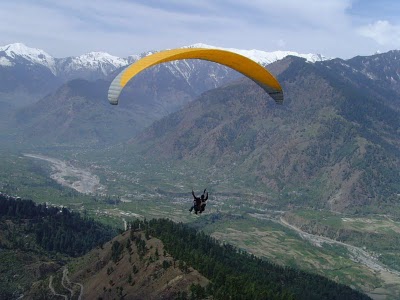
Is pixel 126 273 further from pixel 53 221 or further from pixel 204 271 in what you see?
pixel 53 221

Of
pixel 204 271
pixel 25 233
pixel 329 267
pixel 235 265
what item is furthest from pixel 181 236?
pixel 329 267

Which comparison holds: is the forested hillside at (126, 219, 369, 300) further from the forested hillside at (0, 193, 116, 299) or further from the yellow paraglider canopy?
the yellow paraglider canopy

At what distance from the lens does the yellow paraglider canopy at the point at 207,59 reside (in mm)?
43250

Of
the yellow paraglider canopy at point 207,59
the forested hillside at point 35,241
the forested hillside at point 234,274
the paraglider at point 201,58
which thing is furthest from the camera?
the forested hillside at point 35,241

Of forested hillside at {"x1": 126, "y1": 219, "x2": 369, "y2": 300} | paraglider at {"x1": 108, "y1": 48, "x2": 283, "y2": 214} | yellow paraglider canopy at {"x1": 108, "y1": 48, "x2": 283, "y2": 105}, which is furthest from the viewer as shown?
forested hillside at {"x1": 126, "y1": 219, "x2": 369, "y2": 300}

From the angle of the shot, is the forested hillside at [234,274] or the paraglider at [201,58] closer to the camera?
the paraglider at [201,58]

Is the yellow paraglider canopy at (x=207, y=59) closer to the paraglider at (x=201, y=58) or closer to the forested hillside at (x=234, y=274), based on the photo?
the paraglider at (x=201, y=58)

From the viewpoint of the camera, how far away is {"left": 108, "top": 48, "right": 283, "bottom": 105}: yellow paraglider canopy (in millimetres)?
43250

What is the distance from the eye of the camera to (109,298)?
9725 cm

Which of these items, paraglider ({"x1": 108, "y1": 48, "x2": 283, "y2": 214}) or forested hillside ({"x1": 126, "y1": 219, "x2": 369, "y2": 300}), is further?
forested hillside ({"x1": 126, "y1": 219, "x2": 369, "y2": 300})

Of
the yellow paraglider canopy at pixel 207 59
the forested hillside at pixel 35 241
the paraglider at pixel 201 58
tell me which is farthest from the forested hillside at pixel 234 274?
the yellow paraglider canopy at pixel 207 59

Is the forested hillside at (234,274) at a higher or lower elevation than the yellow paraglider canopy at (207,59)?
lower

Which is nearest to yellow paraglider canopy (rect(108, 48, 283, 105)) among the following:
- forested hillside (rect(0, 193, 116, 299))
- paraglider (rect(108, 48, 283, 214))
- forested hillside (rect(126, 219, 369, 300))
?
paraglider (rect(108, 48, 283, 214))

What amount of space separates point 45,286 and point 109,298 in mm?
22149
